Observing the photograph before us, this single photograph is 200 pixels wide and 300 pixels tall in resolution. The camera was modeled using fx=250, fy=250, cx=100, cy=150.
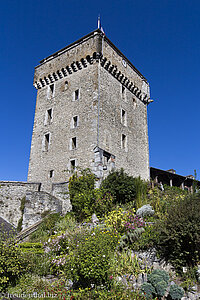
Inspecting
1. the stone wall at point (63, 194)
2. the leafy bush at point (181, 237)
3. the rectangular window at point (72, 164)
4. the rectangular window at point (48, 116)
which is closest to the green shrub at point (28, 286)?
the leafy bush at point (181, 237)

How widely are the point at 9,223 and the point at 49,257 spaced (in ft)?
24.2

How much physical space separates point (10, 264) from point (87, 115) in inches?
454

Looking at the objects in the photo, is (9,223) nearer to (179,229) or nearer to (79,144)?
(79,144)

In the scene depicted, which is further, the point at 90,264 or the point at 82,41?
the point at 82,41

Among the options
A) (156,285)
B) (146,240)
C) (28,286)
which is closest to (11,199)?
(28,286)

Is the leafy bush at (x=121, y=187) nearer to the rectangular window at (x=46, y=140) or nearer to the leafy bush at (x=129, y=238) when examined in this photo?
the leafy bush at (x=129, y=238)

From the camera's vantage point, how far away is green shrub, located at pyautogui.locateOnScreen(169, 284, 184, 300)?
550cm

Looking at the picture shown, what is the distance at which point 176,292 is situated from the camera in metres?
5.54

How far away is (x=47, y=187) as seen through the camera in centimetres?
1717

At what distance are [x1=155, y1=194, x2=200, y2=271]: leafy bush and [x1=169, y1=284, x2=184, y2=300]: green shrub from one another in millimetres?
881

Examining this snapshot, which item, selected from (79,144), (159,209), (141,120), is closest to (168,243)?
(159,209)

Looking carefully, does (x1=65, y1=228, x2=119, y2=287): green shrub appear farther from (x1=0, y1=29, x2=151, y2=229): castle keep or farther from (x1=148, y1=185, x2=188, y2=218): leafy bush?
(x1=0, y1=29, x2=151, y2=229): castle keep

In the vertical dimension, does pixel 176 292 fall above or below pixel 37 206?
below

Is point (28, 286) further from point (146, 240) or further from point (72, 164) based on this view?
point (72, 164)
